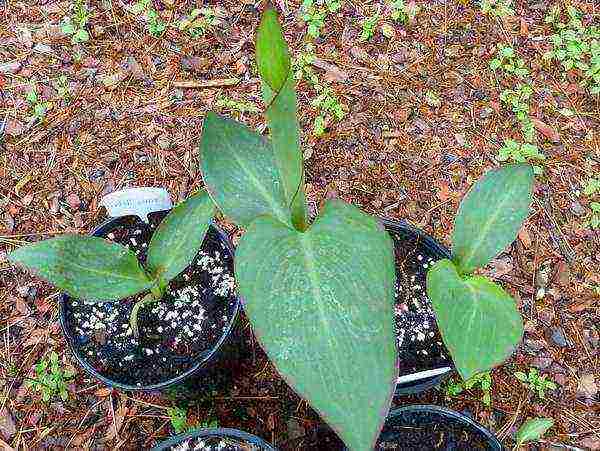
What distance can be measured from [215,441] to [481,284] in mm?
562

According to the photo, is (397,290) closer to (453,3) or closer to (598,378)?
(598,378)

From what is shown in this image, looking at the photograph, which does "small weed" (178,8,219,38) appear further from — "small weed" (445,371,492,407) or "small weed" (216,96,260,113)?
"small weed" (445,371,492,407)

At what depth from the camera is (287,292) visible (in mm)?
767

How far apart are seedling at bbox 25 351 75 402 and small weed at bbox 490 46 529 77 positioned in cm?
139

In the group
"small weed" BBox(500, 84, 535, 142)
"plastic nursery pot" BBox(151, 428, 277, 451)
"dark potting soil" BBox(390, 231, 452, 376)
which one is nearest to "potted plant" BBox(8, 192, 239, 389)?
"plastic nursery pot" BBox(151, 428, 277, 451)

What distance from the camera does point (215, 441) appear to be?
116 cm

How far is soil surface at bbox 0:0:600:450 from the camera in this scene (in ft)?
4.57

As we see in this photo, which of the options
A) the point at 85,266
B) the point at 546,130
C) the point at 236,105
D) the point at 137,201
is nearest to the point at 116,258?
the point at 85,266

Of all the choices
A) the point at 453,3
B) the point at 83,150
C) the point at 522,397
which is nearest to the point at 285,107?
the point at 522,397

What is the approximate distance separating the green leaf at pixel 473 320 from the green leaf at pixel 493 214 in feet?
0.17

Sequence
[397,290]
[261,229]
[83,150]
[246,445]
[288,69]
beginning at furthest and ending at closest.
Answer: [83,150] → [397,290] → [246,445] → [261,229] → [288,69]

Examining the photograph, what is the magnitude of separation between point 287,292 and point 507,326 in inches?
13.9

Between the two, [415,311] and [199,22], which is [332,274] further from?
[199,22]

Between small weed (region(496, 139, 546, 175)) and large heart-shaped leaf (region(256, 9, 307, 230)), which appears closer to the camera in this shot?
large heart-shaped leaf (region(256, 9, 307, 230))
